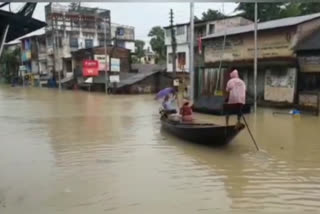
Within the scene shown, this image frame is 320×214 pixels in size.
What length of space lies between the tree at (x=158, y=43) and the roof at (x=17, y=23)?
4435cm

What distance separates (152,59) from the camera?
214 ft

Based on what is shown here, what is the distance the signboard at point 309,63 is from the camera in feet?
66.4

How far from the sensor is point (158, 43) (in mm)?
58375

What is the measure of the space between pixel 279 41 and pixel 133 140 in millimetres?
11484

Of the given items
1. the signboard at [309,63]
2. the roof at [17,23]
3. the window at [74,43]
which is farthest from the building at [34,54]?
the roof at [17,23]

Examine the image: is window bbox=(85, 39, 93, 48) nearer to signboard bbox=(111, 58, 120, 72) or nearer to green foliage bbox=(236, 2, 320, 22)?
signboard bbox=(111, 58, 120, 72)

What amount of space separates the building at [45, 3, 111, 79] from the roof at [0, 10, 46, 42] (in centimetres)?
4291

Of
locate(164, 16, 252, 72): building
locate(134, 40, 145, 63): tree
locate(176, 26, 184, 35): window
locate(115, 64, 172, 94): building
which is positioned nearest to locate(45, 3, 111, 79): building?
locate(134, 40, 145, 63): tree

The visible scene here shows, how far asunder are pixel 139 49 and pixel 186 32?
28489mm

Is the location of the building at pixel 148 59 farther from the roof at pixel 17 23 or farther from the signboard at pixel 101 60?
the roof at pixel 17 23

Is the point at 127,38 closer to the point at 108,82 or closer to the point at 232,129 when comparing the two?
the point at 108,82

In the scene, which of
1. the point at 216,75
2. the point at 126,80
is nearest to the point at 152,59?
the point at 126,80

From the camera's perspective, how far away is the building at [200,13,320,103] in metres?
21.5

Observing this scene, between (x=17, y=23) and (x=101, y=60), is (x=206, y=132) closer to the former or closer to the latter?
(x=17, y=23)
